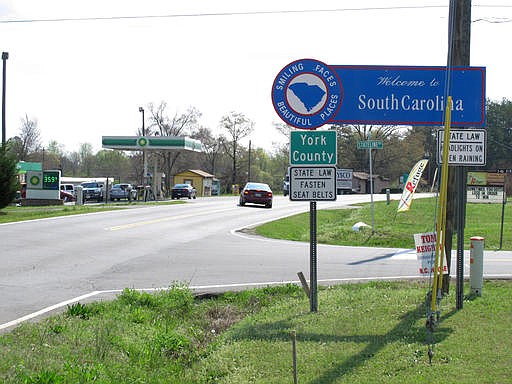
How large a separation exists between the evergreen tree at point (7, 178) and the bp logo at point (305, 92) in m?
25.3

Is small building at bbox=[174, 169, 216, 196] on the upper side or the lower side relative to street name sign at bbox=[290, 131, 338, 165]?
lower

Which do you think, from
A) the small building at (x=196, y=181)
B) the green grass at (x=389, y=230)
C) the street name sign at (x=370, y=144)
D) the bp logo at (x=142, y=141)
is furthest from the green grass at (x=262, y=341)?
the small building at (x=196, y=181)

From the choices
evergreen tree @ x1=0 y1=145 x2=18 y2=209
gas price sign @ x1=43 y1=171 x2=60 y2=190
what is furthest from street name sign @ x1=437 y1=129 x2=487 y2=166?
gas price sign @ x1=43 y1=171 x2=60 y2=190

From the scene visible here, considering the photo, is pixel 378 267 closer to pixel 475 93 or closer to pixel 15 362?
pixel 475 93

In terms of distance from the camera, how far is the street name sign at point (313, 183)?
7.95 m

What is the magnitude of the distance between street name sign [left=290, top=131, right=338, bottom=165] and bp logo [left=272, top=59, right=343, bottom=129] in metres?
0.14

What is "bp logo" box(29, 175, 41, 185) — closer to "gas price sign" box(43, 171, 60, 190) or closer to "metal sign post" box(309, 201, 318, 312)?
"gas price sign" box(43, 171, 60, 190)

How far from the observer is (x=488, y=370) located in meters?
5.41

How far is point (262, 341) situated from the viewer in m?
6.72

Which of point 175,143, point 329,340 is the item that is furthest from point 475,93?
point 175,143

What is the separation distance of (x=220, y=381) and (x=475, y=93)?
5.72m

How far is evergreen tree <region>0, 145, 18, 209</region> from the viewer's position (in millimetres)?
30000

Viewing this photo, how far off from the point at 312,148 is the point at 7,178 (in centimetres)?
2588

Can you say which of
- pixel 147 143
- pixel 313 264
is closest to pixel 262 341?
pixel 313 264
